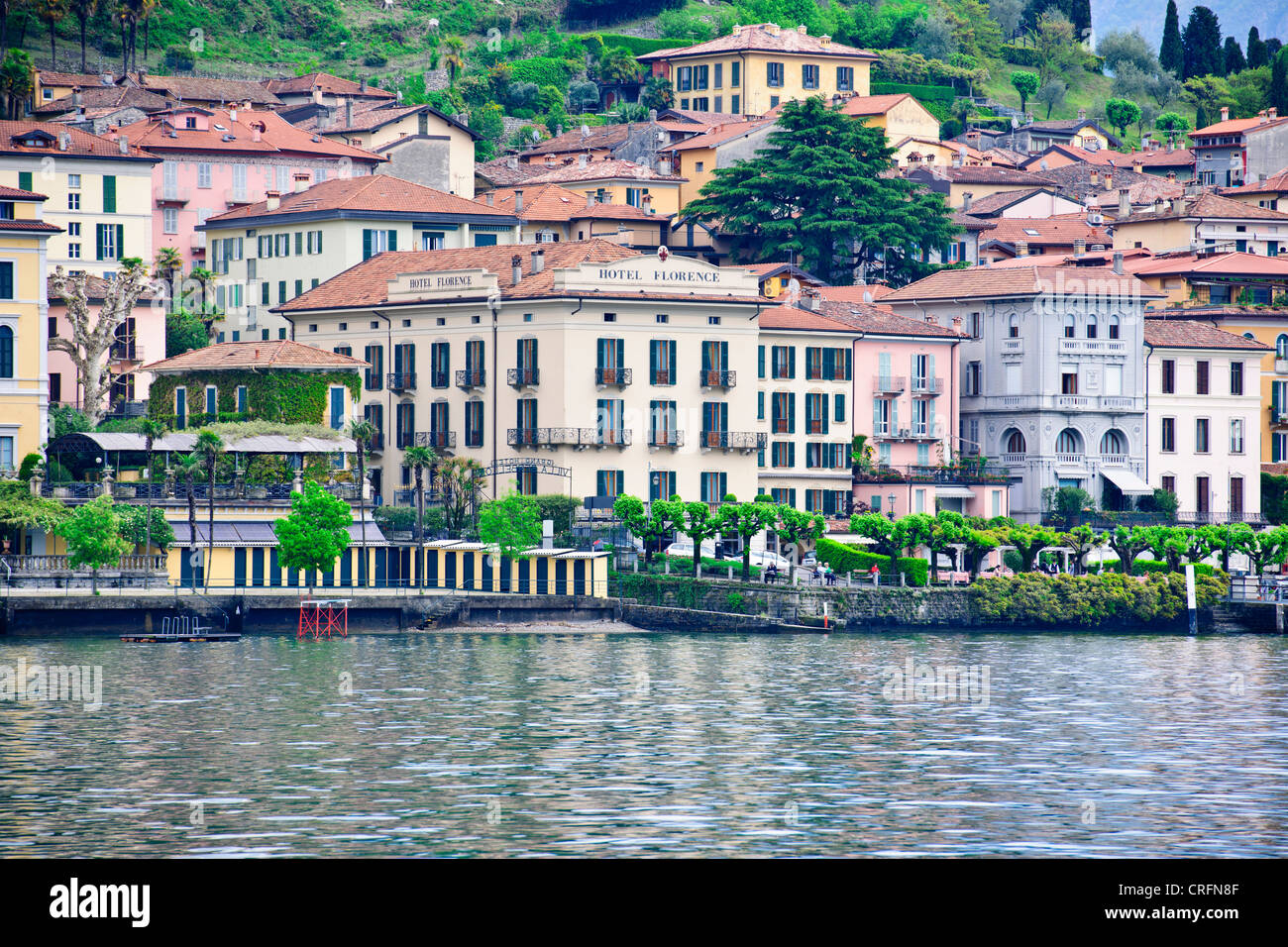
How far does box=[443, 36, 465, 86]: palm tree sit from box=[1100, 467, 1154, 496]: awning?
75.4 meters

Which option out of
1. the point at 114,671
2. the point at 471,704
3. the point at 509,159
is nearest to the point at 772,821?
the point at 471,704

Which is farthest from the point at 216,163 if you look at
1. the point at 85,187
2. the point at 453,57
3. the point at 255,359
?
the point at 453,57

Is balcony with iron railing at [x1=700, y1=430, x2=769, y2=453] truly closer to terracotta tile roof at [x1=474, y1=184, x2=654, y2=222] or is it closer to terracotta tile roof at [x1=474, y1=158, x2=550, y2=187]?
terracotta tile roof at [x1=474, y1=184, x2=654, y2=222]

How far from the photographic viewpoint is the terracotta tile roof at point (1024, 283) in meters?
94.8

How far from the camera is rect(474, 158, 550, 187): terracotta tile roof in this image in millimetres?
121875

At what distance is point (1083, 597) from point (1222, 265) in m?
35.7

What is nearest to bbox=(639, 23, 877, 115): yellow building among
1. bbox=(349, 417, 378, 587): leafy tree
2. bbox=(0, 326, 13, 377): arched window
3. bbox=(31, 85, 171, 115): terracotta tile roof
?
bbox=(31, 85, 171, 115): terracotta tile roof

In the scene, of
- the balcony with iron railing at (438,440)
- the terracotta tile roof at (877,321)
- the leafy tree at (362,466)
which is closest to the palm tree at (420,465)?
the balcony with iron railing at (438,440)

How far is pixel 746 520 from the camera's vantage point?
75.8m

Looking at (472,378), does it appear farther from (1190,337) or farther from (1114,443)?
(1190,337)

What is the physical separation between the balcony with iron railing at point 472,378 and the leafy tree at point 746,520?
1218 centimetres

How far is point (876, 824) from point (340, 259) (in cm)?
7003

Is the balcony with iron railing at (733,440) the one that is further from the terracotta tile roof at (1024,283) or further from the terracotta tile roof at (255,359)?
the terracotta tile roof at (1024,283)
